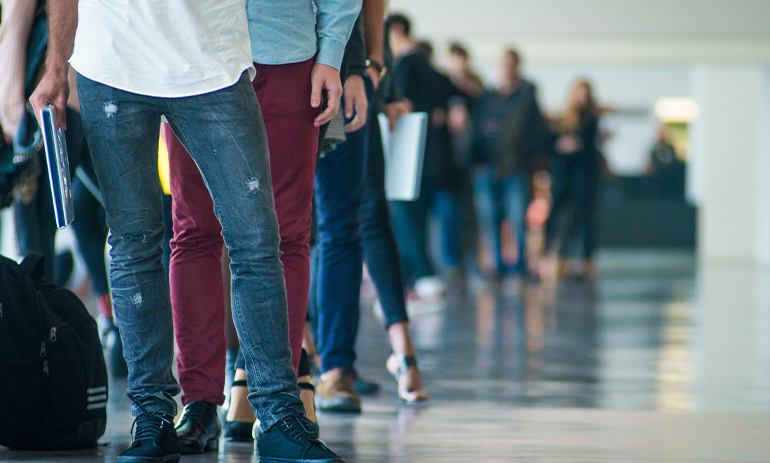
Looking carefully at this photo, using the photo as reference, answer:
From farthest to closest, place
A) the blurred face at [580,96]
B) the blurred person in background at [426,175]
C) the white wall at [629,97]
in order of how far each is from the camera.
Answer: the white wall at [629,97], the blurred face at [580,96], the blurred person in background at [426,175]

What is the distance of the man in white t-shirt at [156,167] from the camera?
145 cm

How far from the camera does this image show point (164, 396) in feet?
5.05

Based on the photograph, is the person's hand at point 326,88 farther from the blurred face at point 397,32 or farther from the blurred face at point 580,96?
the blurred face at point 580,96

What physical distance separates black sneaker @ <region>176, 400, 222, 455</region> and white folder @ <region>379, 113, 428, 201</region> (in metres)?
1.05

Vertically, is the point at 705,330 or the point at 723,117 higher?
the point at 723,117

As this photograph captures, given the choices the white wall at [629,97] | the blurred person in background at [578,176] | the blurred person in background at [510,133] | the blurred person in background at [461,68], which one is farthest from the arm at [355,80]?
the white wall at [629,97]

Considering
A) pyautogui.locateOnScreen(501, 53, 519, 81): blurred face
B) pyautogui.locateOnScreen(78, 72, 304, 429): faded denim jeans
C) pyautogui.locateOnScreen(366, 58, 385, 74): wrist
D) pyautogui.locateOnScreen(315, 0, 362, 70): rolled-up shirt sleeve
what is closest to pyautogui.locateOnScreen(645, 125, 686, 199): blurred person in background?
pyautogui.locateOnScreen(501, 53, 519, 81): blurred face

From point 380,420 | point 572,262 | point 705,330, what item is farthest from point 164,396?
point 572,262

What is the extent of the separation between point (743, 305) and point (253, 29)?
441 cm

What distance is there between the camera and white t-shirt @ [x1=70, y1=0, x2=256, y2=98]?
4.74 feet

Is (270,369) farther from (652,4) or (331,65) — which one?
(652,4)

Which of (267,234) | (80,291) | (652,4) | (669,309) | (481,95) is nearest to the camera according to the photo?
(267,234)

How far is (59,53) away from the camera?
154 cm

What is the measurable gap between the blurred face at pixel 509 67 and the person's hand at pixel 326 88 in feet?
16.0
